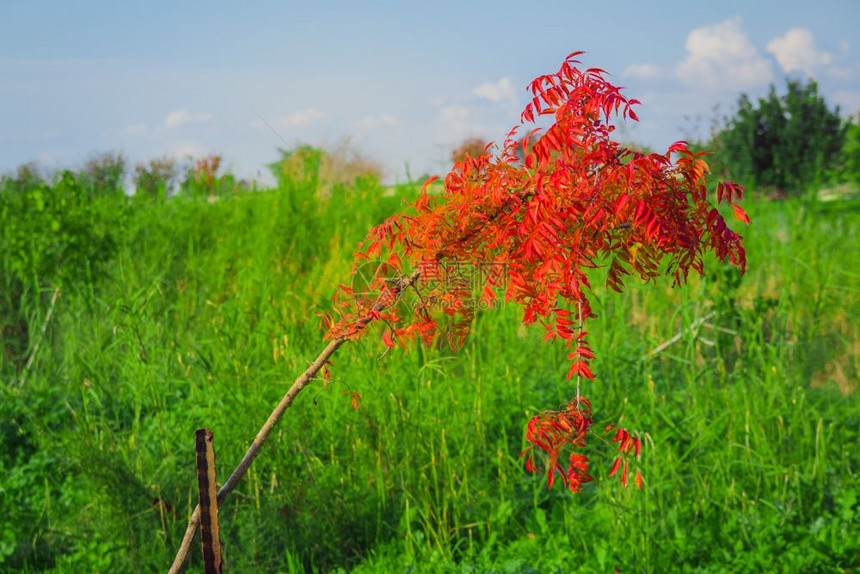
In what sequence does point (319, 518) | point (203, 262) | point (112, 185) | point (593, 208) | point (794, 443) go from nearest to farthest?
point (593, 208)
point (319, 518)
point (794, 443)
point (203, 262)
point (112, 185)

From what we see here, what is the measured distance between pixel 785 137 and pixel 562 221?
52.3 ft

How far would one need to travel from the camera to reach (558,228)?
1.42 m

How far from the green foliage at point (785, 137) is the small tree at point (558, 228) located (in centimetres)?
1512

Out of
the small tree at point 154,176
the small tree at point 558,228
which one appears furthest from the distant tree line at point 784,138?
the small tree at point 558,228

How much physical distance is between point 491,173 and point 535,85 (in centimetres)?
19

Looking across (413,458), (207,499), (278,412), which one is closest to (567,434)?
(278,412)

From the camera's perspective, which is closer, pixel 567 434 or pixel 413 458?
pixel 567 434

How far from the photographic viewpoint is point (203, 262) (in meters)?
5.69

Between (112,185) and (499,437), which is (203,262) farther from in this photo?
(112,185)

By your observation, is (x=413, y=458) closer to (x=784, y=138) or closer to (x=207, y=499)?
(x=207, y=499)

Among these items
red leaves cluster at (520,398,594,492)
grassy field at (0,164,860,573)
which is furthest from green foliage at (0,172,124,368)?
red leaves cluster at (520,398,594,492)

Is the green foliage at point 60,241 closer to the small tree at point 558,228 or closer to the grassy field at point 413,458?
the grassy field at point 413,458

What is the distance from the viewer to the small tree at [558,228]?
1.42m

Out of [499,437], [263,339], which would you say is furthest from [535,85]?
[263,339]
